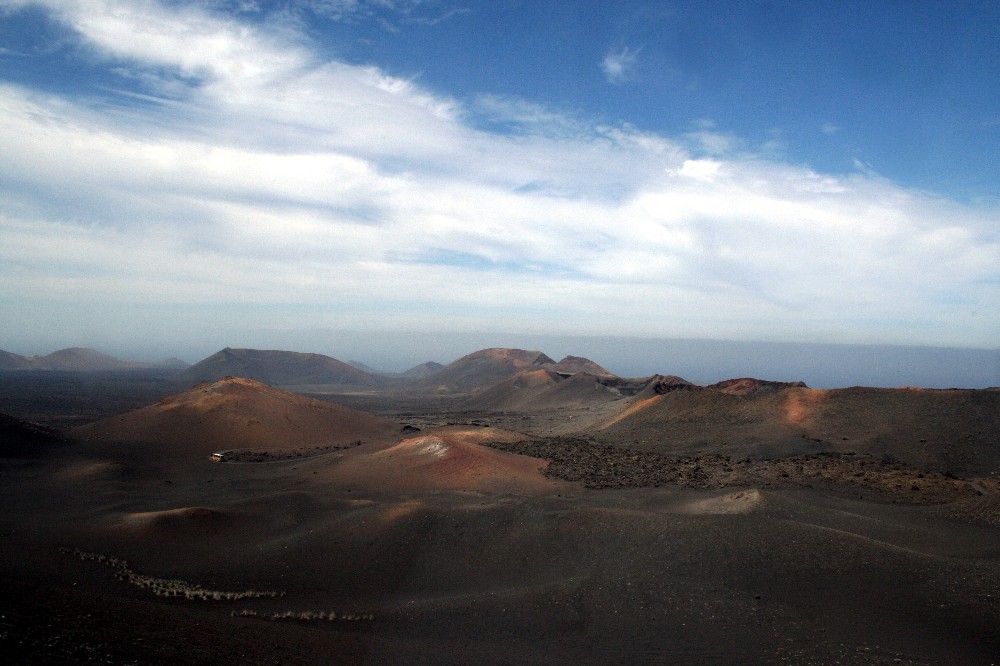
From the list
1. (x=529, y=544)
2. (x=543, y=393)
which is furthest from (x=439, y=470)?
(x=543, y=393)

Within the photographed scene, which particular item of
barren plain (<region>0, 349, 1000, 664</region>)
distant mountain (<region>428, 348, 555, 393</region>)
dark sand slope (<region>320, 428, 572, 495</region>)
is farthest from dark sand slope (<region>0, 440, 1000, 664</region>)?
distant mountain (<region>428, 348, 555, 393</region>)

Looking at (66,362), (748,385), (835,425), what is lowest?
(66,362)

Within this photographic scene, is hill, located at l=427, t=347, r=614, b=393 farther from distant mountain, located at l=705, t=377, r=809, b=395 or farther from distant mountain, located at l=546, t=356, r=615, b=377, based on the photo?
distant mountain, located at l=705, t=377, r=809, b=395

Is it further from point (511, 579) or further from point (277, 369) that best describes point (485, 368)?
point (511, 579)

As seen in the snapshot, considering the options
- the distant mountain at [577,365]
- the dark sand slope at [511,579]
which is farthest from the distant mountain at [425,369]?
the dark sand slope at [511,579]

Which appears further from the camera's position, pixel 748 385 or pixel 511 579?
pixel 748 385

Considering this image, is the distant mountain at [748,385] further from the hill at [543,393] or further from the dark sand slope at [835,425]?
the dark sand slope at [835,425]

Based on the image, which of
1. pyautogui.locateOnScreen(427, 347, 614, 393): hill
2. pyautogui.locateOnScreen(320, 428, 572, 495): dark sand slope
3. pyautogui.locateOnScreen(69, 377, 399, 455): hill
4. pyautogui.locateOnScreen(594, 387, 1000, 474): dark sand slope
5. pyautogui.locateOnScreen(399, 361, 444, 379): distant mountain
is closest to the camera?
pyautogui.locateOnScreen(320, 428, 572, 495): dark sand slope
